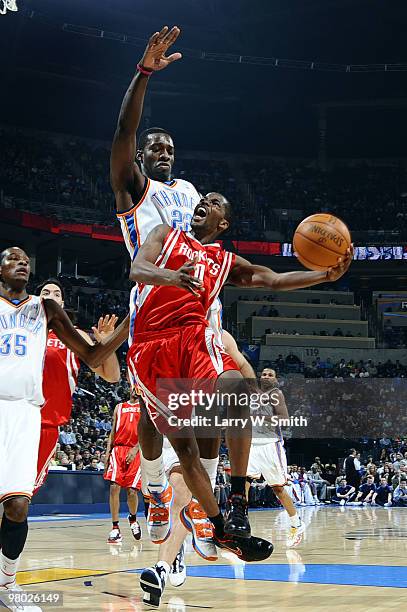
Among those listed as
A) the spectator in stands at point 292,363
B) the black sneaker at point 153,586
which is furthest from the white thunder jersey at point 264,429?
the spectator in stands at point 292,363

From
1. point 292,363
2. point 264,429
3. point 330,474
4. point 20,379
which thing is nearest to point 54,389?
point 20,379

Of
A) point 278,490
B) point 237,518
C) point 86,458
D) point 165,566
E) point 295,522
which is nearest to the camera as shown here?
point 237,518

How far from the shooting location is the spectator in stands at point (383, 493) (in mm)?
20844

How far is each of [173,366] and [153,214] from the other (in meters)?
1.01

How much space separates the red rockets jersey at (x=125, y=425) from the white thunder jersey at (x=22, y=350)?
5.37m

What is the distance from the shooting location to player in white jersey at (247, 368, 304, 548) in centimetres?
895

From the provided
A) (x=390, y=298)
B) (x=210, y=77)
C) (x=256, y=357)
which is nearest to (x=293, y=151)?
(x=210, y=77)

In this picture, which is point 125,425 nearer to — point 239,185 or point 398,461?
point 398,461

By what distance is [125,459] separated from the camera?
31.9 ft

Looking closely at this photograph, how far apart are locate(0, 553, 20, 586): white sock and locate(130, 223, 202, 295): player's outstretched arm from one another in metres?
1.69

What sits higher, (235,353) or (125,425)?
(235,353)

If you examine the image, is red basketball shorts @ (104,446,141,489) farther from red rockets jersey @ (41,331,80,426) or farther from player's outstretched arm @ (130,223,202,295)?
player's outstretched arm @ (130,223,202,295)

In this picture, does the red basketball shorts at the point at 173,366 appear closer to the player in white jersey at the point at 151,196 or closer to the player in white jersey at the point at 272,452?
the player in white jersey at the point at 151,196

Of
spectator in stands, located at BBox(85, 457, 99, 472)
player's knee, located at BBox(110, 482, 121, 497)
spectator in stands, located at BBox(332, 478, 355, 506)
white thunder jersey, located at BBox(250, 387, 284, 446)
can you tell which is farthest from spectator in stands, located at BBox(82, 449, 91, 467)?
spectator in stands, located at BBox(332, 478, 355, 506)
